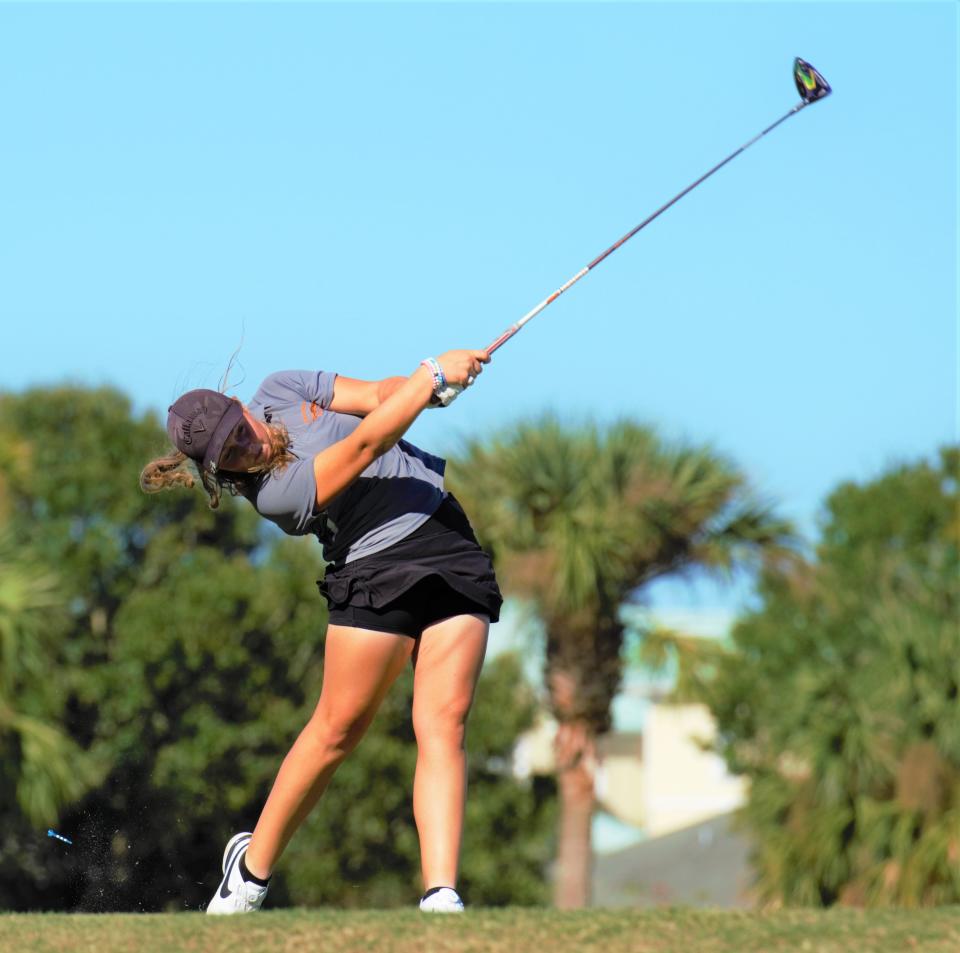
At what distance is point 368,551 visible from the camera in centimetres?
580

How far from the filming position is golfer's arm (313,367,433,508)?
17.9ft

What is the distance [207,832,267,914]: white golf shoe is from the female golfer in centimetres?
18

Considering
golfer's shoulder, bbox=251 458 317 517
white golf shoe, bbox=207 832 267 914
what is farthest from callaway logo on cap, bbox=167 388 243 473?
white golf shoe, bbox=207 832 267 914

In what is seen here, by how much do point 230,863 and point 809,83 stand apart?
363 centimetres

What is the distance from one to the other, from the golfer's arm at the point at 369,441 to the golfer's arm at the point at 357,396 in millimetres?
429

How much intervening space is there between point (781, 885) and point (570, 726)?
4692 millimetres

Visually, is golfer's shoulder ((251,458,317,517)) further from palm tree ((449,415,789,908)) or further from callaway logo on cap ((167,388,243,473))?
palm tree ((449,415,789,908))

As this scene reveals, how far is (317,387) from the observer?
19.8 ft

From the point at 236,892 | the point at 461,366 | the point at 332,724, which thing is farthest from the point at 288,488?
the point at 236,892

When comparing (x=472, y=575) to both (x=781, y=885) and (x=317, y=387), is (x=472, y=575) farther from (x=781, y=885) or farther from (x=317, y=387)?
(x=781, y=885)

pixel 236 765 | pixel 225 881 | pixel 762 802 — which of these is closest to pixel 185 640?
pixel 236 765

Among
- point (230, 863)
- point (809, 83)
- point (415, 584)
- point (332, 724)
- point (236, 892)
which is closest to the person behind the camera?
point (415, 584)

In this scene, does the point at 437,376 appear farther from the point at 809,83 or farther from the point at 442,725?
the point at 809,83

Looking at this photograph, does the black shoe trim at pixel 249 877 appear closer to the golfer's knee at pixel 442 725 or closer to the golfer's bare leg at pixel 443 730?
the golfer's bare leg at pixel 443 730
